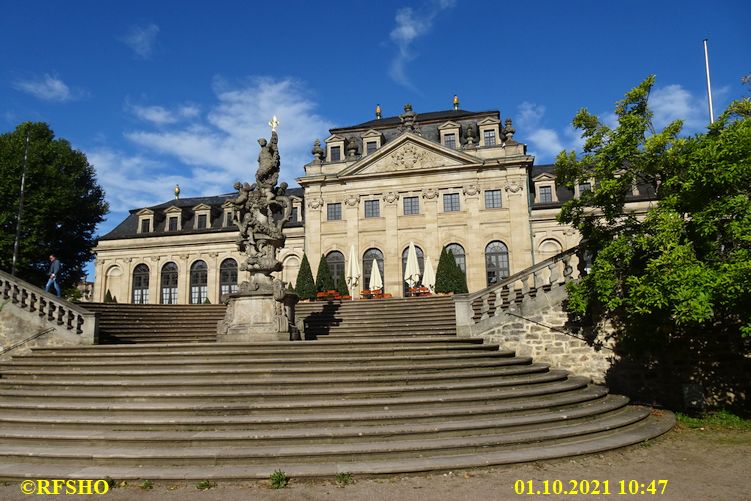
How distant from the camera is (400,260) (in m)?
33.9

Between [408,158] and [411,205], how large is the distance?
3504 millimetres

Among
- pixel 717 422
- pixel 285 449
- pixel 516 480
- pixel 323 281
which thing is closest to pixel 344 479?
pixel 285 449

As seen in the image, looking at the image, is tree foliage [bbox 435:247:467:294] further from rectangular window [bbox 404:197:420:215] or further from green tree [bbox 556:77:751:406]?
green tree [bbox 556:77:751:406]

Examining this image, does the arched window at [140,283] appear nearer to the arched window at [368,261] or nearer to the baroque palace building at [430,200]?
the baroque palace building at [430,200]

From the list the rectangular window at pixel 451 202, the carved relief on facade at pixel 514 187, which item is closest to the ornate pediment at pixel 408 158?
the rectangular window at pixel 451 202

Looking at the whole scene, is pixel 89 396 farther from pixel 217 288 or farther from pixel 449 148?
pixel 217 288

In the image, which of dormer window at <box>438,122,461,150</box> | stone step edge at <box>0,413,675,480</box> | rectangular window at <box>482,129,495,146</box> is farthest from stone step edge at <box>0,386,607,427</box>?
dormer window at <box>438,122,461,150</box>

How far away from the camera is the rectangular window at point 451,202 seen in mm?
34156

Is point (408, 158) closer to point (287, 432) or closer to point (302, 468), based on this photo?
point (287, 432)

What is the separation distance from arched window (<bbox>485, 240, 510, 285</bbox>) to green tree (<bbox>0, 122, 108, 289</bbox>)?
93.7 ft

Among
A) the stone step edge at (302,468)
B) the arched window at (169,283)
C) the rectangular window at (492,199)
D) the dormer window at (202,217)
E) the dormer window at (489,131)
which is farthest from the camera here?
the dormer window at (202,217)

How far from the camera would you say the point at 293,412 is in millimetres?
8273

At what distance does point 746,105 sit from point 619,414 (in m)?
8.04

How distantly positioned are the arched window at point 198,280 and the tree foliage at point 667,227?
33.8m
